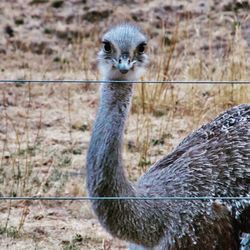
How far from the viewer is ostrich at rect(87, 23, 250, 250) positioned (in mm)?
4594

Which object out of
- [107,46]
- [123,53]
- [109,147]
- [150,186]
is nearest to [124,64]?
[123,53]

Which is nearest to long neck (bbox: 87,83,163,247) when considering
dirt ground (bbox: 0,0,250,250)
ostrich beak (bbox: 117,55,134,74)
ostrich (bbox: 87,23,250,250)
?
ostrich (bbox: 87,23,250,250)

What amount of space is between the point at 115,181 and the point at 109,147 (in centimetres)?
17

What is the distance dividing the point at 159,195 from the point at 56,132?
338 centimetres

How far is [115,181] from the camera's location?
4.57 meters

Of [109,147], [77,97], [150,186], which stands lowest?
[150,186]

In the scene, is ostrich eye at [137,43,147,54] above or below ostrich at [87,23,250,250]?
above

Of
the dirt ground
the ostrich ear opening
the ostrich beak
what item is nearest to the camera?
the ostrich beak

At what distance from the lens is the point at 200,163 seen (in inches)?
192

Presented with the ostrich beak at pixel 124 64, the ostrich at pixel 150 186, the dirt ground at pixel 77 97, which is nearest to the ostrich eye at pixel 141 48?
the ostrich at pixel 150 186

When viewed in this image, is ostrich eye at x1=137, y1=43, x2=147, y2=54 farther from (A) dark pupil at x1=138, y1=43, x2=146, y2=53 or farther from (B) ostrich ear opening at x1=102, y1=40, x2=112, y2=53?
(B) ostrich ear opening at x1=102, y1=40, x2=112, y2=53

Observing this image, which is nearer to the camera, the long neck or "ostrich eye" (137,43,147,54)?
the long neck

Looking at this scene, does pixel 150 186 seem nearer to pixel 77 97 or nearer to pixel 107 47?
pixel 107 47

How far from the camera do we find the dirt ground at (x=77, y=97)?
6340 millimetres
